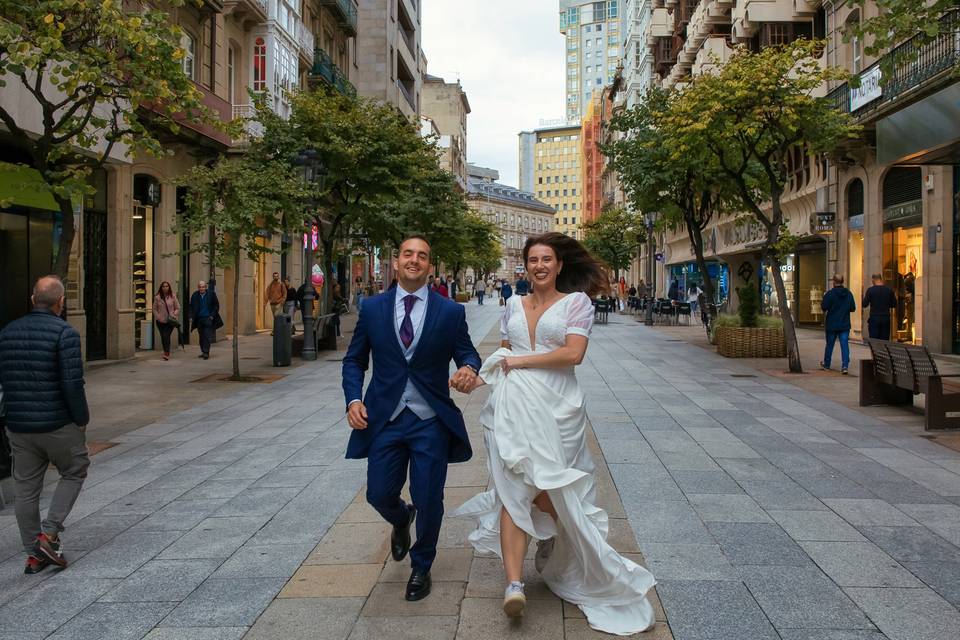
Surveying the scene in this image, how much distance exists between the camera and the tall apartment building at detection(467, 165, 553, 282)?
145375 mm

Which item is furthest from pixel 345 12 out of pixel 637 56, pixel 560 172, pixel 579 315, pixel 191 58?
pixel 560 172

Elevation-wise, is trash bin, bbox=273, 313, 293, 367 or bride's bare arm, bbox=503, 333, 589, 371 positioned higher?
bride's bare arm, bbox=503, 333, 589, 371

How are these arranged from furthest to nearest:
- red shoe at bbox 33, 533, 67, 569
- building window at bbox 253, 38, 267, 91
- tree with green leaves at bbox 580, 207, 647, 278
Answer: tree with green leaves at bbox 580, 207, 647, 278 → building window at bbox 253, 38, 267, 91 → red shoe at bbox 33, 533, 67, 569

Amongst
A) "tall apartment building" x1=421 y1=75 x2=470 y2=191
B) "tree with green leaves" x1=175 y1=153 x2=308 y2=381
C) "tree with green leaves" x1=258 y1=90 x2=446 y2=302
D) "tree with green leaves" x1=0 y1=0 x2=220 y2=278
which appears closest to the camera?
"tree with green leaves" x1=0 y1=0 x2=220 y2=278

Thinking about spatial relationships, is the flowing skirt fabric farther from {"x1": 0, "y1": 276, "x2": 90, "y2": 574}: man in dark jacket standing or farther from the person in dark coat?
the person in dark coat

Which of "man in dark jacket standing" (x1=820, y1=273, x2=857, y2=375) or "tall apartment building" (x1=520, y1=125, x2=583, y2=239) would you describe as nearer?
"man in dark jacket standing" (x1=820, y1=273, x2=857, y2=375)

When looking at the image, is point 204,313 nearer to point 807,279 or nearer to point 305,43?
point 305,43

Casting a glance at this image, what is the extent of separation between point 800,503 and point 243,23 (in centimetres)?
2405

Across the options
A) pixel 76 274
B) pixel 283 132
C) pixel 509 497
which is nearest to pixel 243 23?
pixel 283 132

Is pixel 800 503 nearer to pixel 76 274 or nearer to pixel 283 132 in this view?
pixel 76 274

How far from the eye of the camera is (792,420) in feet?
33.6

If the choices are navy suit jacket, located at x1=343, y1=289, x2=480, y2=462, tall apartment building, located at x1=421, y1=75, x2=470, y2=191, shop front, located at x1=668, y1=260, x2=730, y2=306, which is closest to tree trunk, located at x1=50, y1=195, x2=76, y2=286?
navy suit jacket, located at x1=343, y1=289, x2=480, y2=462

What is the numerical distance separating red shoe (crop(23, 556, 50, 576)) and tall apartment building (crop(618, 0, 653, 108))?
57.5 meters

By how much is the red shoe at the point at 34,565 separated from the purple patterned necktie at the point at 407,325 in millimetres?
2545
